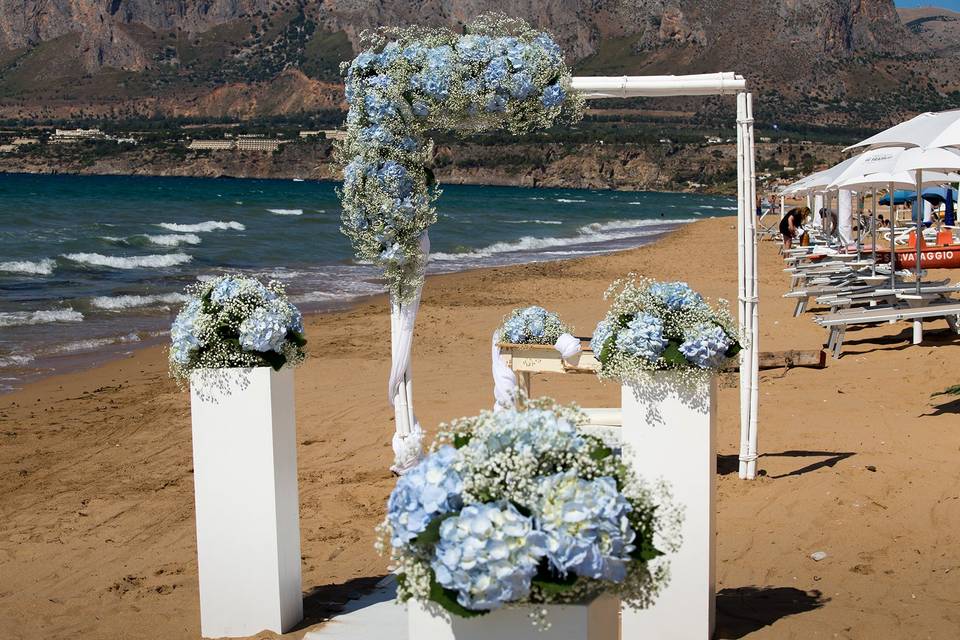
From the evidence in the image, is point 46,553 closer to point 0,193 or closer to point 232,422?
Result: point 232,422

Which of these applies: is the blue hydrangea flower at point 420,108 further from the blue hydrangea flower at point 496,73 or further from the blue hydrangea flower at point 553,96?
the blue hydrangea flower at point 553,96

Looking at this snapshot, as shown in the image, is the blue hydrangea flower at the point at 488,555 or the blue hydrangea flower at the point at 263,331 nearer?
the blue hydrangea flower at the point at 488,555

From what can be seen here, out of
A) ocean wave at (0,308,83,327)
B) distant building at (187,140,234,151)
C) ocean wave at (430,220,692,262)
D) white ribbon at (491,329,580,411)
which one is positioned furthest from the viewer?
distant building at (187,140,234,151)

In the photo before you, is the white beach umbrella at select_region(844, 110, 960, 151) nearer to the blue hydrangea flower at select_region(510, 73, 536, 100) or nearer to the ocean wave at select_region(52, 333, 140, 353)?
the blue hydrangea flower at select_region(510, 73, 536, 100)

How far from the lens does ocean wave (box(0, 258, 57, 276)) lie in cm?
2361

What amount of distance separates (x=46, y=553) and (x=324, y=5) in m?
187

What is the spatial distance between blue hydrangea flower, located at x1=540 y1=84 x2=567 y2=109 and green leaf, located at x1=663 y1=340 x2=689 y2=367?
2043 millimetres

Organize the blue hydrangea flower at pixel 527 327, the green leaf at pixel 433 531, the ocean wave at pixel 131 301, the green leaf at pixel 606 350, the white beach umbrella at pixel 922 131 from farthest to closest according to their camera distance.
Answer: the ocean wave at pixel 131 301 < the white beach umbrella at pixel 922 131 < the blue hydrangea flower at pixel 527 327 < the green leaf at pixel 606 350 < the green leaf at pixel 433 531

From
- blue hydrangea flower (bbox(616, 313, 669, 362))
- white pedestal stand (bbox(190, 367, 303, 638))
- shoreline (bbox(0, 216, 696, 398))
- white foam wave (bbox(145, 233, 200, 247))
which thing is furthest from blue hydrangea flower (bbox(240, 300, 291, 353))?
white foam wave (bbox(145, 233, 200, 247))

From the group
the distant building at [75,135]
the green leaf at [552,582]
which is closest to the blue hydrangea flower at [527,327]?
the green leaf at [552,582]

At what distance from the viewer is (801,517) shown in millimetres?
6445

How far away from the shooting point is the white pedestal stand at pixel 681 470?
460cm

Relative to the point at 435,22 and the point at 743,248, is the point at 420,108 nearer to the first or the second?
the point at 743,248

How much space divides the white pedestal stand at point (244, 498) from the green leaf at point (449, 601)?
81.0 inches
